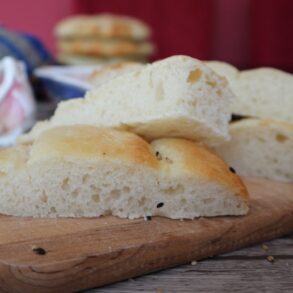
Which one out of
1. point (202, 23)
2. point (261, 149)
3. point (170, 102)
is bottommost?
point (202, 23)

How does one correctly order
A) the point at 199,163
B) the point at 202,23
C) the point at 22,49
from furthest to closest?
the point at 202,23 < the point at 22,49 < the point at 199,163

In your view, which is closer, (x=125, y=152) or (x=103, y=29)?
(x=125, y=152)

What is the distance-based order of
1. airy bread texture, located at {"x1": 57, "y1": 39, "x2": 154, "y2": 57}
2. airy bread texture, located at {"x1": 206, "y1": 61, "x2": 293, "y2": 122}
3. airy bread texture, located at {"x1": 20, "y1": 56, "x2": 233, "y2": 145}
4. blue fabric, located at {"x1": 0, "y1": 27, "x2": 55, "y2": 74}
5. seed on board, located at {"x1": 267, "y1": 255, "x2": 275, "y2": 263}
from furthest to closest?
airy bread texture, located at {"x1": 57, "y1": 39, "x2": 154, "y2": 57}
blue fabric, located at {"x1": 0, "y1": 27, "x2": 55, "y2": 74}
airy bread texture, located at {"x1": 206, "y1": 61, "x2": 293, "y2": 122}
airy bread texture, located at {"x1": 20, "y1": 56, "x2": 233, "y2": 145}
seed on board, located at {"x1": 267, "y1": 255, "x2": 275, "y2": 263}

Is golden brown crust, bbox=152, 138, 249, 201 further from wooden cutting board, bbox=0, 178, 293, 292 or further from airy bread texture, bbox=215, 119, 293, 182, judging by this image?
airy bread texture, bbox=215, 119, 293, 182

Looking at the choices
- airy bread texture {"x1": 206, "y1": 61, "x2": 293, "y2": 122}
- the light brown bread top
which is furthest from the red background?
the light brown bread top

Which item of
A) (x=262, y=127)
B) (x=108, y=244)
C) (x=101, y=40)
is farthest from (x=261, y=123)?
(x=101, y=40)

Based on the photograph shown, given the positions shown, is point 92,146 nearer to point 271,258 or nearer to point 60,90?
point 271,258

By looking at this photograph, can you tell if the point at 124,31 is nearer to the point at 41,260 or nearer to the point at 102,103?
the point at 102,103

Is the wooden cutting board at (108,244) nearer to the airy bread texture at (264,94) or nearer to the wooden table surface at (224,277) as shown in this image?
the wooden table surface at (224,277)
